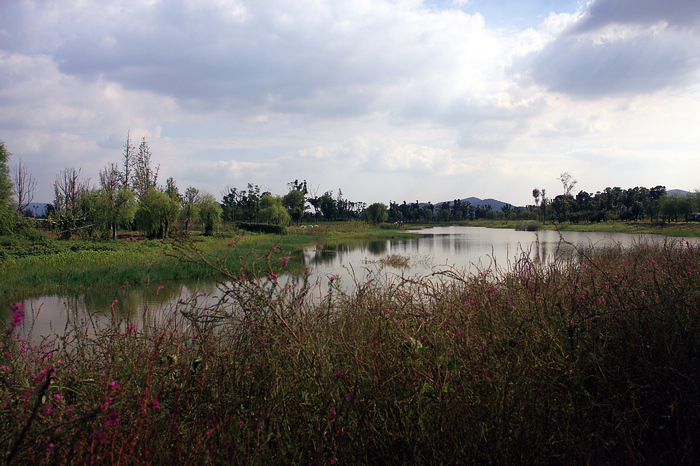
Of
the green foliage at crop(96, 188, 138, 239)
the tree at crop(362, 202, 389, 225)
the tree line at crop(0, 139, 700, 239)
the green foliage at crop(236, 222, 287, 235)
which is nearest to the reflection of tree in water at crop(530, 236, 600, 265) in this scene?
the tree line at crop(0, 139, 700, 239)

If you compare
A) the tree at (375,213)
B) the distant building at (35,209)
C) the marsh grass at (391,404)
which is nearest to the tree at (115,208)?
the distant building at (35,209)

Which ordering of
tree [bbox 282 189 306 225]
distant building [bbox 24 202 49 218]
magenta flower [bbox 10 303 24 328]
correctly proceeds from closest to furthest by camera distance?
1. magenta flower [bbox 10 303 24 328]
2. distant building [bbox 24 202 49 218]
3. tree [bbox 282 189 306 225]

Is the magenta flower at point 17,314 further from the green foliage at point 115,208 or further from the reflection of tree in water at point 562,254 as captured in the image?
the green foliage at point 115,208

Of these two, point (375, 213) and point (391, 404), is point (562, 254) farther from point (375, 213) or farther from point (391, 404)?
point (375, 213)

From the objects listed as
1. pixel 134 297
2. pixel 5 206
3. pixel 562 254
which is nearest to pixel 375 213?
pixel 5 206

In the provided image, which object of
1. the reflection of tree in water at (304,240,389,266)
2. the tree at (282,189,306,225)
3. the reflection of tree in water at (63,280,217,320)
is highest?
the tree at (282,189,306,225)

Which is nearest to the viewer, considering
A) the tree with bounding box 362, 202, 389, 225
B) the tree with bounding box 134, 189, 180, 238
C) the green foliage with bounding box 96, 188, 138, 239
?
the green foliage with bounding box 96, 188, 138, 239

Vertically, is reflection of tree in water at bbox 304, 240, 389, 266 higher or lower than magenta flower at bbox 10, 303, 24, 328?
lower

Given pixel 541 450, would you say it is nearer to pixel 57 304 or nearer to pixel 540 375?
pixel 540 375

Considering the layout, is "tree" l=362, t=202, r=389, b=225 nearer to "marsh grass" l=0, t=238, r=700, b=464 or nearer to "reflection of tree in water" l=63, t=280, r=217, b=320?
"reflection of tree in water" l=63, t=280, r=217, b=320

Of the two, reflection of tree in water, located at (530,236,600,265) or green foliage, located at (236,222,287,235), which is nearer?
reflection of tree in water, located at (530,236,600,265)

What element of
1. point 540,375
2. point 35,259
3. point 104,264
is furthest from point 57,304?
point 540,375

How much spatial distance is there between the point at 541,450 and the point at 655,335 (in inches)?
49.9

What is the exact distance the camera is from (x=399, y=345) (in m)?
2.37
